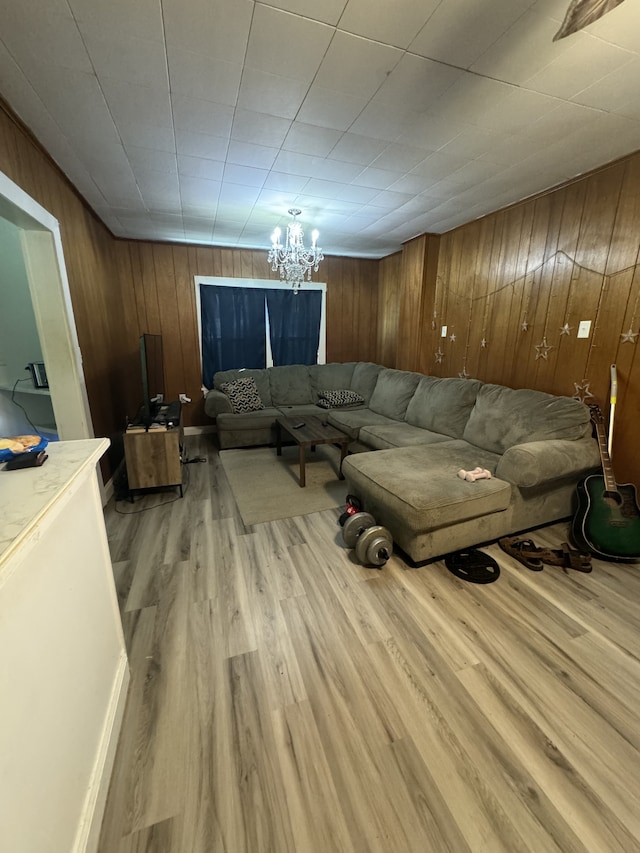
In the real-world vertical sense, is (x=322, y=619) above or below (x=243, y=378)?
below

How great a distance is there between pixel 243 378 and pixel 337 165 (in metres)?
2.71

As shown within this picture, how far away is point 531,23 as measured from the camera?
1.26 m

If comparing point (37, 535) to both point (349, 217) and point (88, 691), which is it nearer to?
point (88, 691)

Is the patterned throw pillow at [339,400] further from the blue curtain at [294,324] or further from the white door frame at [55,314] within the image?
the white door frame at [55,314]

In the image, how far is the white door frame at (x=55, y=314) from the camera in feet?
6.98

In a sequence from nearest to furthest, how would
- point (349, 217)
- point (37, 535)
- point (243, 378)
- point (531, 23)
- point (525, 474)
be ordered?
point (37, 535) → point (531, 23) → point (525, 474) → point (349, 217) → point (243, 378)

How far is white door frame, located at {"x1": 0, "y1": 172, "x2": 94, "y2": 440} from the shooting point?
2.13m

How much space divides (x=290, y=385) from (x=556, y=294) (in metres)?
3.07

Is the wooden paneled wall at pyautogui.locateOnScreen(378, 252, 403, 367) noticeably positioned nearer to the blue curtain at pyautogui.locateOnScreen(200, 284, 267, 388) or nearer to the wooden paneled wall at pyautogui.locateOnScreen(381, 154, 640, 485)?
the wooden paneled wall at pyautogui.locateOnScreen(381, 154, 640, 485)

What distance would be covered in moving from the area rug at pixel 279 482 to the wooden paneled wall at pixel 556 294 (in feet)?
5.95

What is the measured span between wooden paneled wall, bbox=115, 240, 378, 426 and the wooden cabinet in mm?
1517

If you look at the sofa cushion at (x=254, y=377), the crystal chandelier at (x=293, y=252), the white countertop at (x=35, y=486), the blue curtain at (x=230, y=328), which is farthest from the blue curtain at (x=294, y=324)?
the white countertop at (x=35, y=486)

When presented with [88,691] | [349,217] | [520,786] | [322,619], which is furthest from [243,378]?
[520,786]

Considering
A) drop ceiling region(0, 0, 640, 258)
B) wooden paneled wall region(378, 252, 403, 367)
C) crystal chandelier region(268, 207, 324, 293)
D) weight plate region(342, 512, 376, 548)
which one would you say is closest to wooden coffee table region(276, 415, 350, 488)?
weight plate region(342, 512, 376, 548)
